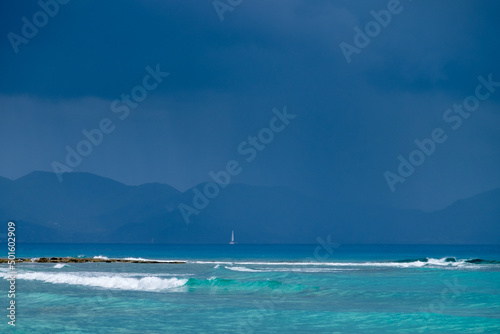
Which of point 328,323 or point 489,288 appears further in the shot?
point 489,288

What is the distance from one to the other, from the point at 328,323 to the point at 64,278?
23.8 m

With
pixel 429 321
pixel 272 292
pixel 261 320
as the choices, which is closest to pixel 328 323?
pixel 261 320

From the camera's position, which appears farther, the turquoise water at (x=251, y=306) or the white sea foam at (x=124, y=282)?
the white sea foam at (x=124, y=282)

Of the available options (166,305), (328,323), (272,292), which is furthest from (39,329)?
(272,292)

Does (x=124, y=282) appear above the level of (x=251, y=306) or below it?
above

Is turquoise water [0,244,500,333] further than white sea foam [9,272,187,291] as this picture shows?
No

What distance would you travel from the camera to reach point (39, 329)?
20.1 m

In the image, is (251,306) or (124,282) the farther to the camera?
(124,282)

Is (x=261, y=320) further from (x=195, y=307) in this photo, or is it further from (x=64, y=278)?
(x=64, y=278)

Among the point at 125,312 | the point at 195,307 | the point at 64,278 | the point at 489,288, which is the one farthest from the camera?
the point at 64,278

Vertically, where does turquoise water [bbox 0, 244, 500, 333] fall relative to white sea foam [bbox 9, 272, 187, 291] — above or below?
below

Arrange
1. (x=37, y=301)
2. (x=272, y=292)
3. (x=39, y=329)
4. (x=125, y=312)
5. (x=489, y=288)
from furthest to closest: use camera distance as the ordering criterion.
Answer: (x=489, y=288) → (x=272, y=292) → (x=37, y=301) → (x=125, y=312) → (x=39, y=329)

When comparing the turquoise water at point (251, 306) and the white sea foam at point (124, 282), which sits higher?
the white sea foam at point (124, 282)

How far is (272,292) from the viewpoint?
3331 centimetres
